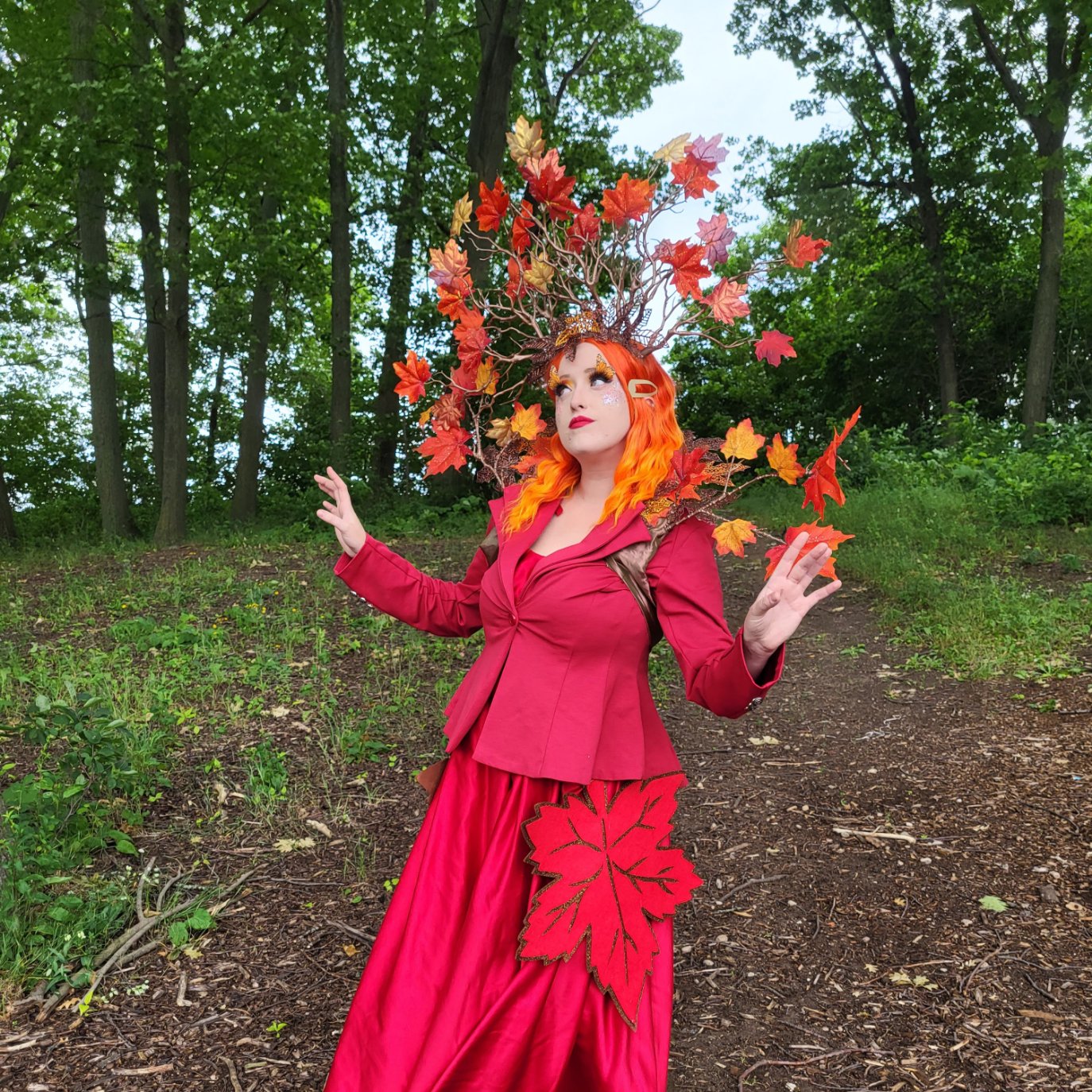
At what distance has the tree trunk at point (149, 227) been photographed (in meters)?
8.41

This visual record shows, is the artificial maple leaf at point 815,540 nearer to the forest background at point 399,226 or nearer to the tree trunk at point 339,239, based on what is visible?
the forest background at point 399,226

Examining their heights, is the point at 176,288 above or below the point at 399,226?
below

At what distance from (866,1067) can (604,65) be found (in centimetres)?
1535

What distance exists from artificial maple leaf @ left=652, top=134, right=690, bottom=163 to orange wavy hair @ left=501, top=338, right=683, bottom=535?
0.50 m

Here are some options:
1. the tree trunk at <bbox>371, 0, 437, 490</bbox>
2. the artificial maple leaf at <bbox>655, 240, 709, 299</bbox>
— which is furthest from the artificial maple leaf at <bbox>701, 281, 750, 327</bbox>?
the tree trunk at <bbox>371, 0, 437, 490</bbox>

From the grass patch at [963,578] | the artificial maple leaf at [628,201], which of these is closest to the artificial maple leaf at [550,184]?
the artificial maple leaf at [628,201]

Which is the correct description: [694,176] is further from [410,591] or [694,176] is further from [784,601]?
[410,591]

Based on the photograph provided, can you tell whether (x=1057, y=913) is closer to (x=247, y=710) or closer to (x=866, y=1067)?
(x=866, y=1067)

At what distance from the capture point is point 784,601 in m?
1.76

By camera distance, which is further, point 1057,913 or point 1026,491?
point 1026,491

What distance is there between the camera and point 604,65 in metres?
14.6

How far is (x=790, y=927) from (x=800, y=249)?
7.67 ft

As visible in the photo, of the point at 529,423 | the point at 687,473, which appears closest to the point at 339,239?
the point at 529,423

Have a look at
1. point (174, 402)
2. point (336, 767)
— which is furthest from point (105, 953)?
point (174, 402)
